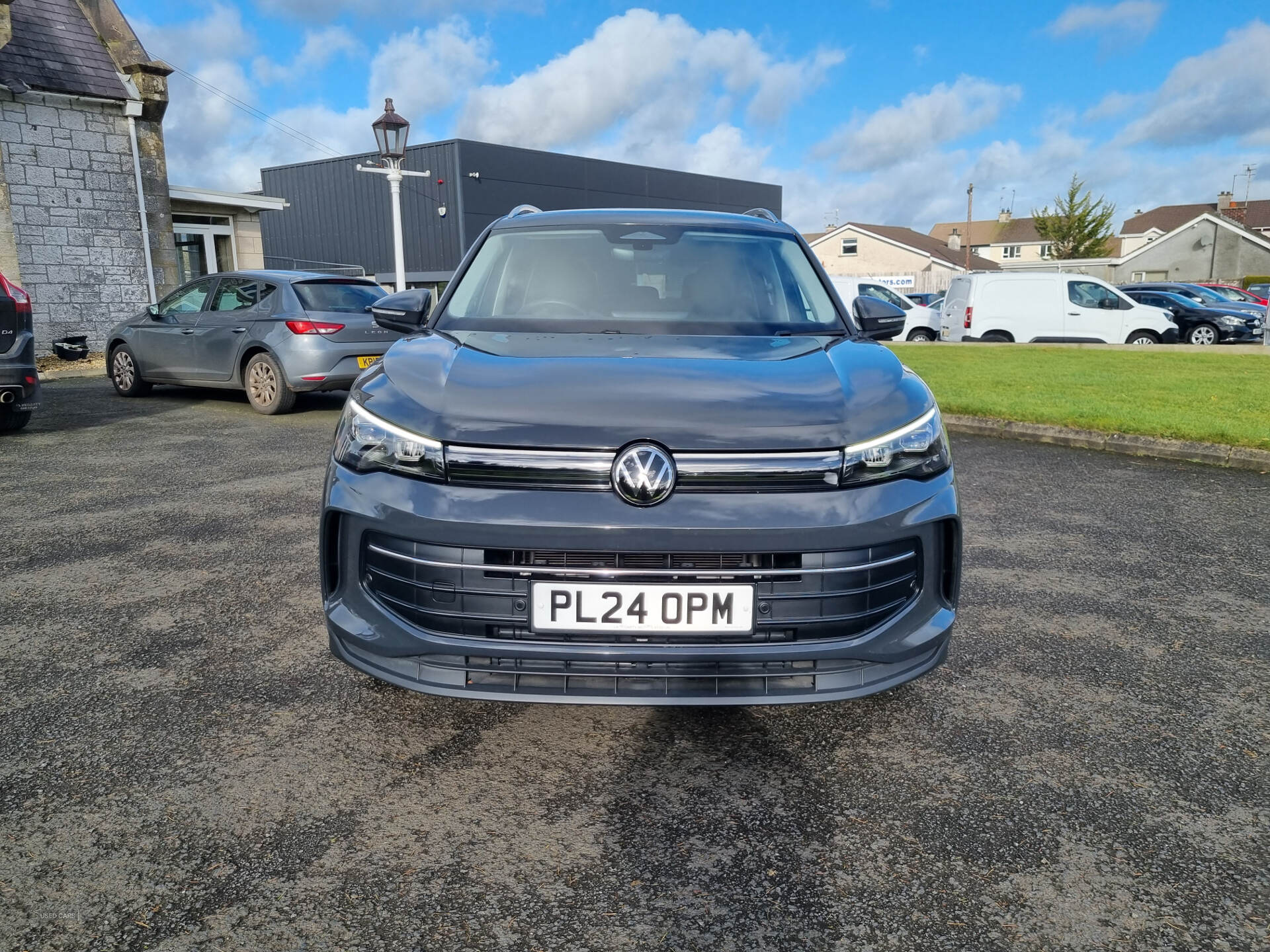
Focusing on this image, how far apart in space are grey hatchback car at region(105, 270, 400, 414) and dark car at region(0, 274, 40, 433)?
2.14m

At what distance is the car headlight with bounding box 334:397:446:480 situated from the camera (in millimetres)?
2428

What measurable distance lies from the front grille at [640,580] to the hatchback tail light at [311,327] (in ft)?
25.5

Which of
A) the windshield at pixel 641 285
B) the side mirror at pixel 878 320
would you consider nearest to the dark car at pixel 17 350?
the windshield at pixel 641 285

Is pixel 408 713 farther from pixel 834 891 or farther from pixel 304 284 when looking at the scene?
pixel 304 284

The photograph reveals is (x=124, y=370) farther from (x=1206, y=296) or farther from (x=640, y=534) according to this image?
(x=1206, y=296)

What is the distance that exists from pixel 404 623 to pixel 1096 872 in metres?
1.80

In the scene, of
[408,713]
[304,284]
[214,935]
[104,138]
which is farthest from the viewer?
[104,138]

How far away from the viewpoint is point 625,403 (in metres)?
2.45

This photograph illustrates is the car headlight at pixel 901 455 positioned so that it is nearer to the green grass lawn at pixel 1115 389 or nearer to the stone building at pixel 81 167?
the green grass lawn at pixel 1115 389

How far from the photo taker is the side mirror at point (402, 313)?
3771 mm

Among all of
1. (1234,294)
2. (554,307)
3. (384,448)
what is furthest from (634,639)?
(1234,294)

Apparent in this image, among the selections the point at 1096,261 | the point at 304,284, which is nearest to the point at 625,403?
the point at 304,284

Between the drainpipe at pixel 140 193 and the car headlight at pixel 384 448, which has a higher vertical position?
the drainpipe at pixel 140 193

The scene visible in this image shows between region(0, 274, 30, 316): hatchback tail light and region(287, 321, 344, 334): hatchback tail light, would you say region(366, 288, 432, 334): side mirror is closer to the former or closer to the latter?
region(0, 274, 30, 316): hatchback tail light
